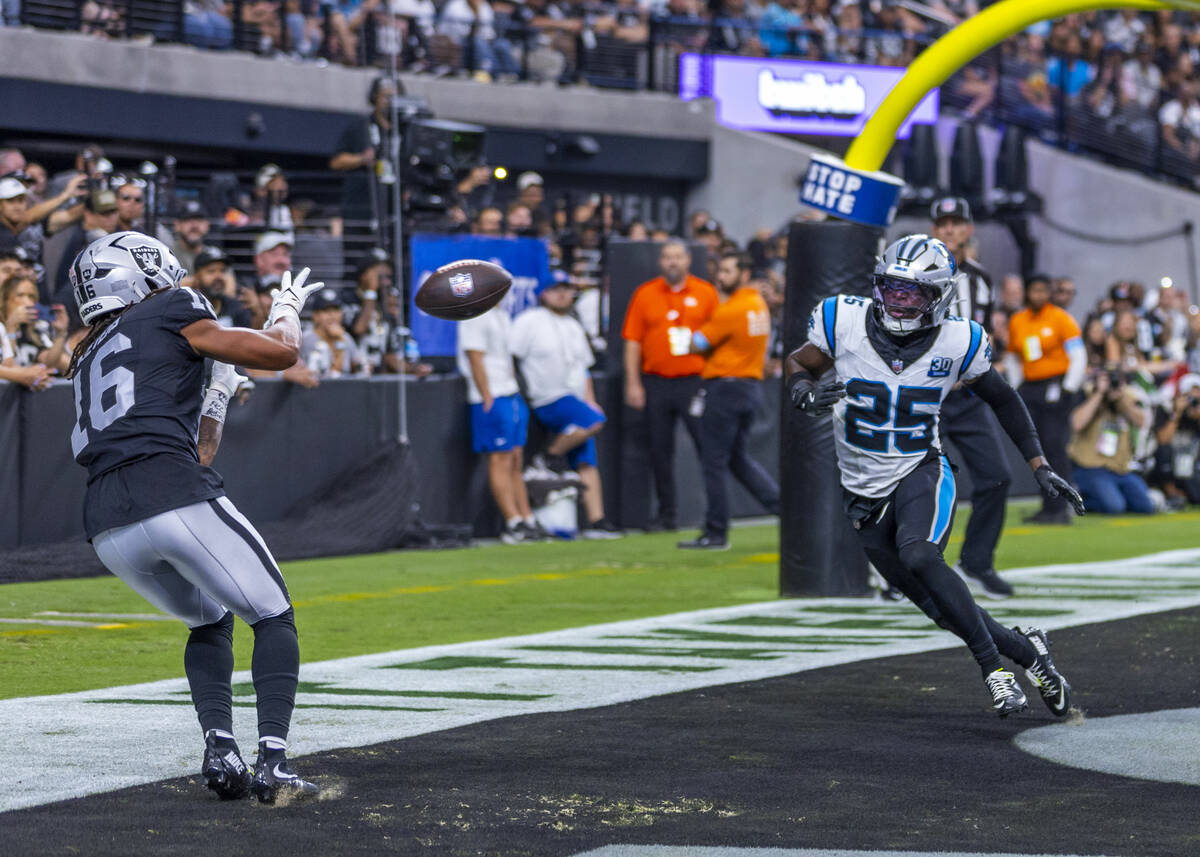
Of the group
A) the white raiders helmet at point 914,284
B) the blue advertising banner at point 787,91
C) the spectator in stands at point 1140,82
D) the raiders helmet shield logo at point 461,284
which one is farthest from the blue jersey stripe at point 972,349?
the spectator in stands at point 1140,82

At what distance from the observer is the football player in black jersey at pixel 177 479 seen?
237 inches

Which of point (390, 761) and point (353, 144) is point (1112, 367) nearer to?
point (353, 144)

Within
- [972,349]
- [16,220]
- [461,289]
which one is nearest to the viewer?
[972,349]

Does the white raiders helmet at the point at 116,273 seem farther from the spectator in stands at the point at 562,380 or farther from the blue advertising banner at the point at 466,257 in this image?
the spectator in stands at the point at 562,380

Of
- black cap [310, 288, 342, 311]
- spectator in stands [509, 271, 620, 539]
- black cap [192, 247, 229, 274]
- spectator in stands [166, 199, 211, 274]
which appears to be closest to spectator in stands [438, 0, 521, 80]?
spectator in stands [509, 271, 620, 539]

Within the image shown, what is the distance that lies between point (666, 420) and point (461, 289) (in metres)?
7.76

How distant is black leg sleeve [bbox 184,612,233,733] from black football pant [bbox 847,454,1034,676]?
2676mm

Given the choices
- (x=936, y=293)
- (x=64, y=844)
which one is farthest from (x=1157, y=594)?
(x=64, y=844)

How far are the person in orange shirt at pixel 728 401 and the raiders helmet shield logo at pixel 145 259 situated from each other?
30.5 feet

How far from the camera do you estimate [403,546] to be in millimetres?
15273

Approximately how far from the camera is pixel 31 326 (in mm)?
13086

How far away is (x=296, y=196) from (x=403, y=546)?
7.36 m

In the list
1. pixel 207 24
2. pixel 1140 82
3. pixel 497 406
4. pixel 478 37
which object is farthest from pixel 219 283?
pixel 1140 82

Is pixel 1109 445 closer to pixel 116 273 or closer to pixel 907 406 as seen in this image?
pixel 907 406
